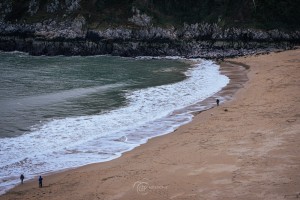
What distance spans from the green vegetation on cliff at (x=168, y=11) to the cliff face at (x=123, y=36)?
0.23 meters

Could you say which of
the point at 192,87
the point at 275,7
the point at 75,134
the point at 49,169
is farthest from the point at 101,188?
the point at 275,7

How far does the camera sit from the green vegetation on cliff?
54.3 metres

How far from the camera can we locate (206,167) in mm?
12305

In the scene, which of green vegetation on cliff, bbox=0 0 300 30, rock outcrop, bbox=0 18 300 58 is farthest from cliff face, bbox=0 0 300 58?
green vegetation on cliff, bbox=0 0 300 30

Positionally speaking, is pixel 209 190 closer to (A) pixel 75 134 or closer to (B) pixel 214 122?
(B) pixel 214 122

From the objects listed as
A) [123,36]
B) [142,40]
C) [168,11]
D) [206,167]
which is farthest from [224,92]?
[168,11]

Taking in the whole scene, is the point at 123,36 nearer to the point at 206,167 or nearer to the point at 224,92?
the point at 224,92

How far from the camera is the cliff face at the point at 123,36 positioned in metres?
51.5

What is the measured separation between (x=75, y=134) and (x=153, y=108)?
664 centimetres

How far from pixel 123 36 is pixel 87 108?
34577mm

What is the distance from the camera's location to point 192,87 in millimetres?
30172

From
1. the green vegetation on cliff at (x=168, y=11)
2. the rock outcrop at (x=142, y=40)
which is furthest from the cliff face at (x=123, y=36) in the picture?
the green vegetation on cliff at (x=168, y=11)

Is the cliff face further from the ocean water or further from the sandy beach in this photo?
the sandy beach

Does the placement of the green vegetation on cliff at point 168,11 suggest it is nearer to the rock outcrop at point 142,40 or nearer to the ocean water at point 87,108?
the rock outcrop at point 142,40
